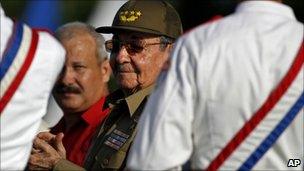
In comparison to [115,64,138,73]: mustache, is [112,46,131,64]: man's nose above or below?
A: above

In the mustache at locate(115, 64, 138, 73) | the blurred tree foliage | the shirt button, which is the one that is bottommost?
the blurred tree foliage

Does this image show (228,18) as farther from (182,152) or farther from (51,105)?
(51,105)

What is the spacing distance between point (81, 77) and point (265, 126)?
307 cm

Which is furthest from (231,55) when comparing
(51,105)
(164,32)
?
(51,105)

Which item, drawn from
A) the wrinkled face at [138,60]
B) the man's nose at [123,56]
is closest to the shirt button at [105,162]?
the wrinkled face at [138,60]

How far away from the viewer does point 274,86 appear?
407 cm

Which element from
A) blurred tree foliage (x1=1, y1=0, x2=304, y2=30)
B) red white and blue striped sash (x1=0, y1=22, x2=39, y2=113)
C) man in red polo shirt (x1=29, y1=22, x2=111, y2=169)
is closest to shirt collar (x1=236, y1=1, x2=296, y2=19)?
red white and blue striped sash (x1=0, y1=22, x2=39, y2=113)

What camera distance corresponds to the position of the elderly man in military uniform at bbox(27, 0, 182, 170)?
17.9 feet

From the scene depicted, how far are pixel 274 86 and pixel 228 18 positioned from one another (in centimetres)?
32

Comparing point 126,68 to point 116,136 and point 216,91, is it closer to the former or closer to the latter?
point 116,136

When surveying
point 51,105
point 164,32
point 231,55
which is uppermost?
point 231,55

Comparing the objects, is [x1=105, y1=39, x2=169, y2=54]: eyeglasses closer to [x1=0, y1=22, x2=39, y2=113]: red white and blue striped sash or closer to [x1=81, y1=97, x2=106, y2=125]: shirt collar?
[x1=81, y1=97, x2=106, y2=125]: shirt collar

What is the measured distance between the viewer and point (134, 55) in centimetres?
564

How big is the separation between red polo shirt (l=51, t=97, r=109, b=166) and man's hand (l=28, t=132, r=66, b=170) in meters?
0.34
